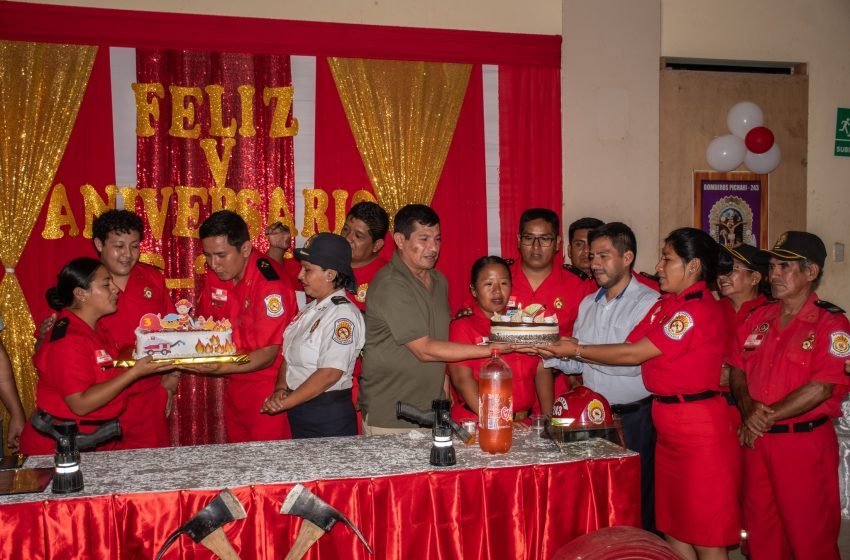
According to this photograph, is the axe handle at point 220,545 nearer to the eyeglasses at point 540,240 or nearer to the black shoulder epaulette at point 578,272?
the eyeglasses at point 540,240

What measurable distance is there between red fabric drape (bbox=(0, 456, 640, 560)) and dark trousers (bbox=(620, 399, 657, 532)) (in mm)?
1035

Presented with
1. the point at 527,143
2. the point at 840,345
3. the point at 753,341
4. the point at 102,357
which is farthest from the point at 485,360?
the point at 527,143

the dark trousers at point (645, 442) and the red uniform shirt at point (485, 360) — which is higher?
the red uniform shirt at point (485, 360)

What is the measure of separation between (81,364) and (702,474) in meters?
2.81

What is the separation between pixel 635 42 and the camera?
20.3ft

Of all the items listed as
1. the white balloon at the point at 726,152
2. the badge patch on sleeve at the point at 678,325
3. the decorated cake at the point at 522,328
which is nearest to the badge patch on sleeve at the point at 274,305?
the decorated cake at the point at 522,328

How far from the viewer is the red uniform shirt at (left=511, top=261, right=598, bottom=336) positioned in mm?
4254

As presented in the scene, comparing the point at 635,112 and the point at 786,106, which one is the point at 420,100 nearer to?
the point at 635,112

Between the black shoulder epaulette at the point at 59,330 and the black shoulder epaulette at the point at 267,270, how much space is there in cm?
110

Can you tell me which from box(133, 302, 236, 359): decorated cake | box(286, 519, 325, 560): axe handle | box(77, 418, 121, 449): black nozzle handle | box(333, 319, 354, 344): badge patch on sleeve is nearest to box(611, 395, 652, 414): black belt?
box(333, 319, 354, 344): badge patch on sleeve

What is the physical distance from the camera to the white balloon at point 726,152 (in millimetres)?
6195

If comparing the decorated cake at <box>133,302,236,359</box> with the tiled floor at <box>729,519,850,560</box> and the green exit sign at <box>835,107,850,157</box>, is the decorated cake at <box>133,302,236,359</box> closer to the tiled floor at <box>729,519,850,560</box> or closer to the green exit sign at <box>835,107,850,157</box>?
the tiled floor at <box>729,519,850,560</box>

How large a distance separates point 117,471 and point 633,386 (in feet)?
8.10

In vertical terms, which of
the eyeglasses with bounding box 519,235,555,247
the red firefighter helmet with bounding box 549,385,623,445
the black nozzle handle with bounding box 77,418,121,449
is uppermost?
the eyeglasses with bounding box 519,235,555,247
